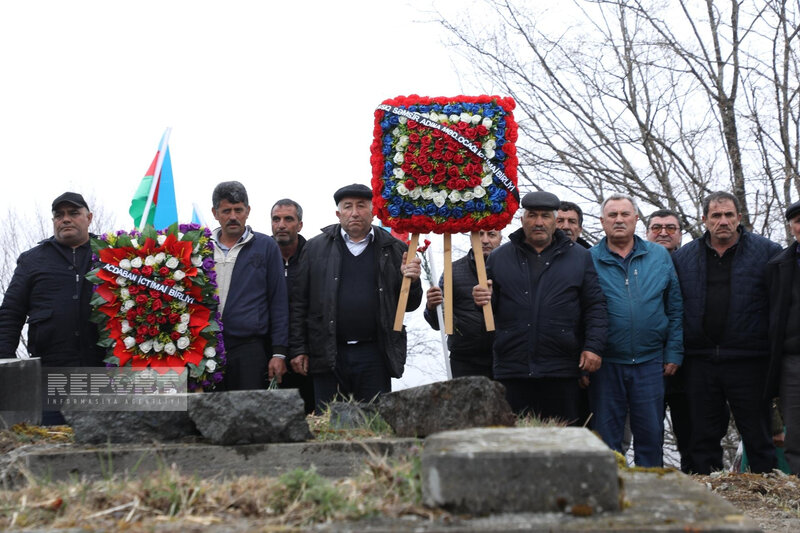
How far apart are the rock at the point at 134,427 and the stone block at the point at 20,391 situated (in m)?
1.10

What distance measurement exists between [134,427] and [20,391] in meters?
1.48

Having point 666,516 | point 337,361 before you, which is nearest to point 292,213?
point 337,361

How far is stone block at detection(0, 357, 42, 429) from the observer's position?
17.2ft

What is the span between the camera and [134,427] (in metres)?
4.30

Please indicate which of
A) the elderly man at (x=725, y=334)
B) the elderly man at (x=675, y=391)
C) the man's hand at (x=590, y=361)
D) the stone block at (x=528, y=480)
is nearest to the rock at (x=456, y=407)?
the stone block at (x=528, y=480)

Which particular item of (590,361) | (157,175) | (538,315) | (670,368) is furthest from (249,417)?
(670,368)

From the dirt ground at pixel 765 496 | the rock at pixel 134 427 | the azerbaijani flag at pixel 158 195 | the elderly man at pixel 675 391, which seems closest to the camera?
the rock at pixel 134 427

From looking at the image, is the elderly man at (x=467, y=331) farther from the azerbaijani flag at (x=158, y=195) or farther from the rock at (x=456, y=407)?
the rock at (x=456, y=407)

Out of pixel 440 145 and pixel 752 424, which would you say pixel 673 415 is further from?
pixel 440 145

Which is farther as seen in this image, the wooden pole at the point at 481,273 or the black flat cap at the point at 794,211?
the black flat cap at the point at 794,211

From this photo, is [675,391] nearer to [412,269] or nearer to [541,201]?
[541,201]

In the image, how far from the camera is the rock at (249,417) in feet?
13.2

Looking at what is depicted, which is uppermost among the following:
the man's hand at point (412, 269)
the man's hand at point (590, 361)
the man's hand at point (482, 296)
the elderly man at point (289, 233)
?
the elderly man at point (289, 233)

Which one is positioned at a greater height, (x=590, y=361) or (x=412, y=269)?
(x=412, y=269)
